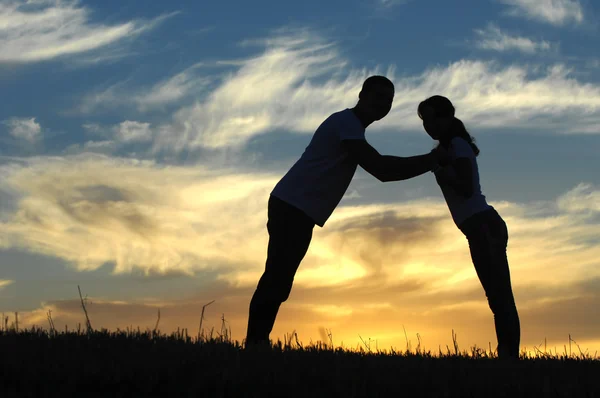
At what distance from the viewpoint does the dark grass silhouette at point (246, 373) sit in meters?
5.91

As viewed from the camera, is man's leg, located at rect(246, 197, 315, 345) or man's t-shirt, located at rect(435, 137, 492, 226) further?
man's t-shirt, located at rect(435, 137, 492, 226)

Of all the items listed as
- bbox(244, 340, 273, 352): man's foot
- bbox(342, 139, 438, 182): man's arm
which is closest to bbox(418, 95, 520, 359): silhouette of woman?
bbox(342, 139, 438, 182): man's arm

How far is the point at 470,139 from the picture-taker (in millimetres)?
8539

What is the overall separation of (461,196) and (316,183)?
5.10ft

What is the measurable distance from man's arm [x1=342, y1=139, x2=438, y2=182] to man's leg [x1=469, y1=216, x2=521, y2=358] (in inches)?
34.2

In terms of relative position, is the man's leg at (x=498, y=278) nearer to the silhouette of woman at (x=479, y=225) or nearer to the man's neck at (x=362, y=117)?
the silhouette of woman at (x=479, y=225)

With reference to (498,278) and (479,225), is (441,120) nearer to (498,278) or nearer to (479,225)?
(479,225)

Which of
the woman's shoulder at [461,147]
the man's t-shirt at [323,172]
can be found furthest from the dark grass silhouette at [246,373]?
the woman's shoulder at [461,147]

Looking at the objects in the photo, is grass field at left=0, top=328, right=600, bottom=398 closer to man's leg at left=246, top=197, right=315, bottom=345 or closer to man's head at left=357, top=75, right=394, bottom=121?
man's leg at left=246, top=197, right=315, bottom=345

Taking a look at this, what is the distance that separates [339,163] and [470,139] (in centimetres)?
161

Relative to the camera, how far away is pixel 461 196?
26.6 feet

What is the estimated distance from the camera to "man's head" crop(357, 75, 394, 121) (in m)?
8.14

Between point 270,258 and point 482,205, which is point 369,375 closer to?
point 270,258

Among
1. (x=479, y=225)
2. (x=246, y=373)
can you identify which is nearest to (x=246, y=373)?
(x=246, y=373)
